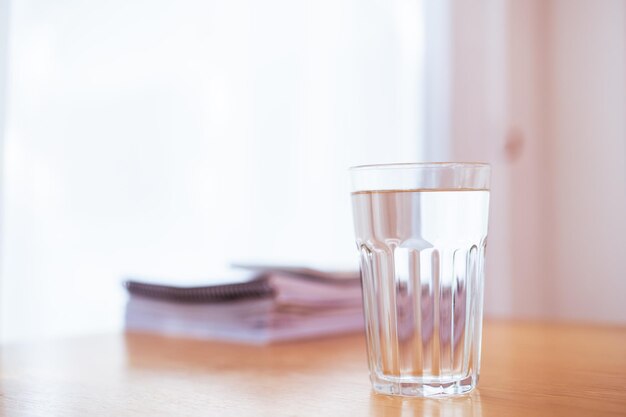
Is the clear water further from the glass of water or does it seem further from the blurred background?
the blurred background

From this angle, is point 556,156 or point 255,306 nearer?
point 255,306

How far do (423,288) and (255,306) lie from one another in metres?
0.39

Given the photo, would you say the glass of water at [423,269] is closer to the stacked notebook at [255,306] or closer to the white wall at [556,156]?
the stacked notebook at [255,306]

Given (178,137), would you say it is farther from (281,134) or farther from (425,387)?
(425,387)

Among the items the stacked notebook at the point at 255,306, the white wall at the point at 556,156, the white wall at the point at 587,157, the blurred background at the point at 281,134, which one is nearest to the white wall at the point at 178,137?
the blurred background at the point at 281,134

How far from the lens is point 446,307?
0.57m

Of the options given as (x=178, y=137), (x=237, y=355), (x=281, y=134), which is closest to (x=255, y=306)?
(x=237, y=355)

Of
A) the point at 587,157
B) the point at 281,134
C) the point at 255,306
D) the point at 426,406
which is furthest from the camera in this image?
the point at 587,157

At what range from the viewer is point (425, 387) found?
1.77ft

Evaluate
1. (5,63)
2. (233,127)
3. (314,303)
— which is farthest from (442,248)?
(233,127)

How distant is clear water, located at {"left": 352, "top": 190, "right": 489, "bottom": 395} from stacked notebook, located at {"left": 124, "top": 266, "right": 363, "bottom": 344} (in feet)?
1.16

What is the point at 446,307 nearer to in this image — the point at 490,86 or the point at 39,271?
the point at 39,271

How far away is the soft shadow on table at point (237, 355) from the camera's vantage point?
2.34 feet

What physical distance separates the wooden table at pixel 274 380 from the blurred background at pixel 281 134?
1.01 ft
